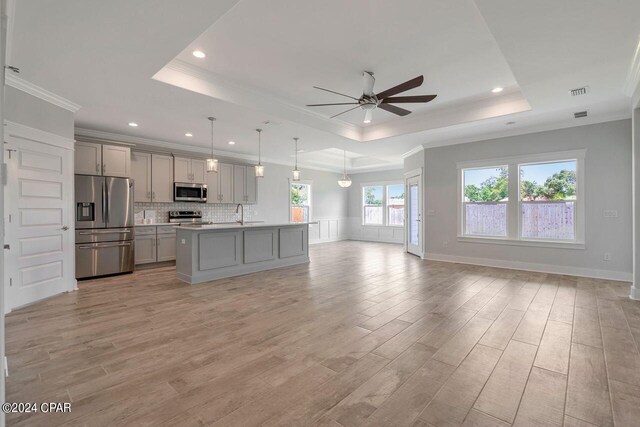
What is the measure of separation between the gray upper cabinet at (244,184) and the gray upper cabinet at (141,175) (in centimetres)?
205

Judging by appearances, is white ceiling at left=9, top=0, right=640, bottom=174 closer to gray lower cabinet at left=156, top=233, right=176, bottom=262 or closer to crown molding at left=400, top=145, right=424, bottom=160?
crown molding at left=400, top=145, right=424, bottom=160

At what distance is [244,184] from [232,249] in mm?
3059

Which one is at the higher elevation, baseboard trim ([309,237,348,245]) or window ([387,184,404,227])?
window ([387,184,404,227])

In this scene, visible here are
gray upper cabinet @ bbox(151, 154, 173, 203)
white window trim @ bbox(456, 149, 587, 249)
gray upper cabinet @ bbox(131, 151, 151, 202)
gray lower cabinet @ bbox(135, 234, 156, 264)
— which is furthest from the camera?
gray upper cabinet @ bbox(151, 154, 173, 203)

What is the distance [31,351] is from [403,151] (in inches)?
301

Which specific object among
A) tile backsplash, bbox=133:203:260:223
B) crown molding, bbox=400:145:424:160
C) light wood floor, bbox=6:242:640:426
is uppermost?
crown molding, bbox=400:145:424:160

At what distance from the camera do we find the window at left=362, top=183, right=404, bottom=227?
34.1 feet

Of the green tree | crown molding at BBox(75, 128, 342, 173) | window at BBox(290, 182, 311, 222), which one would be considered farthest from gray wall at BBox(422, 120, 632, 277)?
crown molding at BBox(75, 128, 342, 173)

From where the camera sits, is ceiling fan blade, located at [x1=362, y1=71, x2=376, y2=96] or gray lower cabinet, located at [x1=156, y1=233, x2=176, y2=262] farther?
gray lower cabinet, located at [x1=156, y1=233, x2=176, y2=262]

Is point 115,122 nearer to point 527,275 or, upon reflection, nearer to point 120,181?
point 120,181

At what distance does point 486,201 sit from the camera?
251 inches

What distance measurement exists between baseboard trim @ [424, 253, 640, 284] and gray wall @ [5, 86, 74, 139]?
7.30 m

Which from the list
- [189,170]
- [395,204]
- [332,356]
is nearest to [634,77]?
[332,356]

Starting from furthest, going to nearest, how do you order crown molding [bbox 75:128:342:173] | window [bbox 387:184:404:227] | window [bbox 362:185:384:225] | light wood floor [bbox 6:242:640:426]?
window [bbox 362:185:384:225] < window [bbox 387:184:404:227] < crown molding [bbox 75:128:342:173] < light wood floor [bbox 6:242:640:426]
